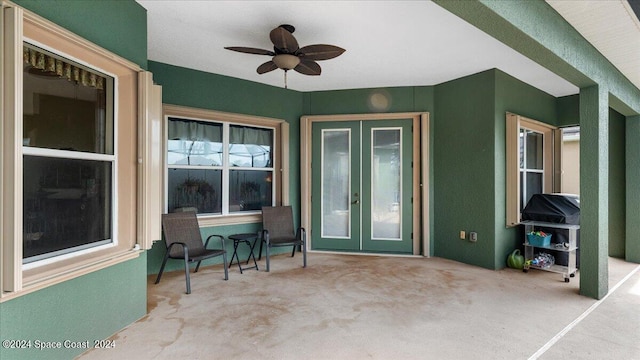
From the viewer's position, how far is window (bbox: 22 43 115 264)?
194cm

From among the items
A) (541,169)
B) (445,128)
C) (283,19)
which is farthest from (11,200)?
(541,169)

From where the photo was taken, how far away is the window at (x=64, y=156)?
1.94 m

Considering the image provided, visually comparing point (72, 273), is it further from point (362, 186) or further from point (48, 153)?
point (362, 186)

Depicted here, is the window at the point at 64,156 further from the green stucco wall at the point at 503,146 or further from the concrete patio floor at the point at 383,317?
the green stucco wall at the point at 503,146

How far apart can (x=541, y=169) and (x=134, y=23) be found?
5976mm

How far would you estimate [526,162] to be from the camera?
4879 mm

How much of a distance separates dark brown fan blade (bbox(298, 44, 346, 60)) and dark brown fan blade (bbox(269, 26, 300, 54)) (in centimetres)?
10

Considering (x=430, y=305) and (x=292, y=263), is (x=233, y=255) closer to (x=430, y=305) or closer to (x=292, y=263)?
(x=292, y=263)

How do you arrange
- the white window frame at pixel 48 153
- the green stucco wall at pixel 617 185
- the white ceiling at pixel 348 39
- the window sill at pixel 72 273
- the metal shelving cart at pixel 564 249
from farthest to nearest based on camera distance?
the green stucco wall at pixel 617 185
the metal shelving cart at pixel 564 249
the white ceiling at pixel 348 39
the window sill at pixel 72 273
the white window frame at pixel 48 153

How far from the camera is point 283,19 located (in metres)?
2.99

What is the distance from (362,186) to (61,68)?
4066 millimetres

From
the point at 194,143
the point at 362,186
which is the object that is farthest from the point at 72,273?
the point at 362,186

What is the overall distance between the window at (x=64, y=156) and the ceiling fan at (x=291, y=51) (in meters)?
1.22

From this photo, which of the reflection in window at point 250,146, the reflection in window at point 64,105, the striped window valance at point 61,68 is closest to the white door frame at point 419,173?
the reflection in window at point 250,146
